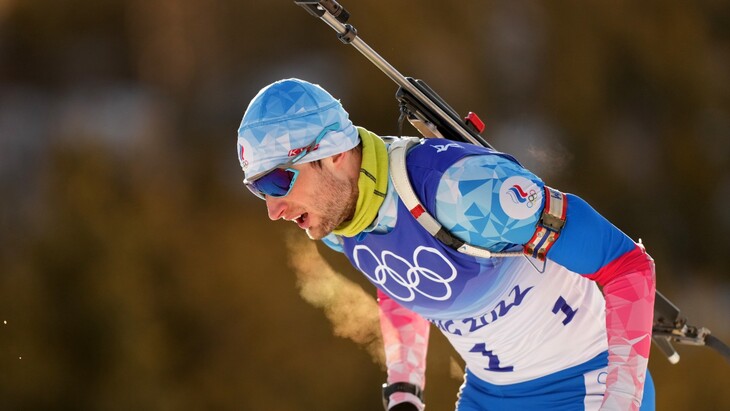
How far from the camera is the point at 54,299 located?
3.89 metres

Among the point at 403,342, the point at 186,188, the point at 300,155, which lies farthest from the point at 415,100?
the point at 186,188

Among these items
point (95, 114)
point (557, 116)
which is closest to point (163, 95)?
point (95, 114)

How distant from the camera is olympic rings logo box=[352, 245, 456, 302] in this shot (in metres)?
2.13

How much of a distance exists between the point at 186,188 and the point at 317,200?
2.09 m

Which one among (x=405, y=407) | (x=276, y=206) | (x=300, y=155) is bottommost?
(x=405, y=407)

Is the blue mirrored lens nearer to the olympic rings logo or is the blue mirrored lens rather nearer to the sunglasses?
the sunglasses

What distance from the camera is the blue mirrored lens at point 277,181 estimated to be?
6.85 feet

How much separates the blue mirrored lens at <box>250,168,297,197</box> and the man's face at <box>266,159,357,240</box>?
2 centimetres

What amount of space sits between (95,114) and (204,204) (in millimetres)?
685

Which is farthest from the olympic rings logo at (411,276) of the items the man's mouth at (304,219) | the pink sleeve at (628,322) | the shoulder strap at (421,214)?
the pink sleeve at (628,322)

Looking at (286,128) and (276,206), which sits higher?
(286,128)

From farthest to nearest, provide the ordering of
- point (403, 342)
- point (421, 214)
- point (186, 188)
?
point (186, 188)
point (403, 342)
point (421, 214)

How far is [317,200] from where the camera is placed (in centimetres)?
213

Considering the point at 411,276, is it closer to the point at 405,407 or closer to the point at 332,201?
the point at 332,201
